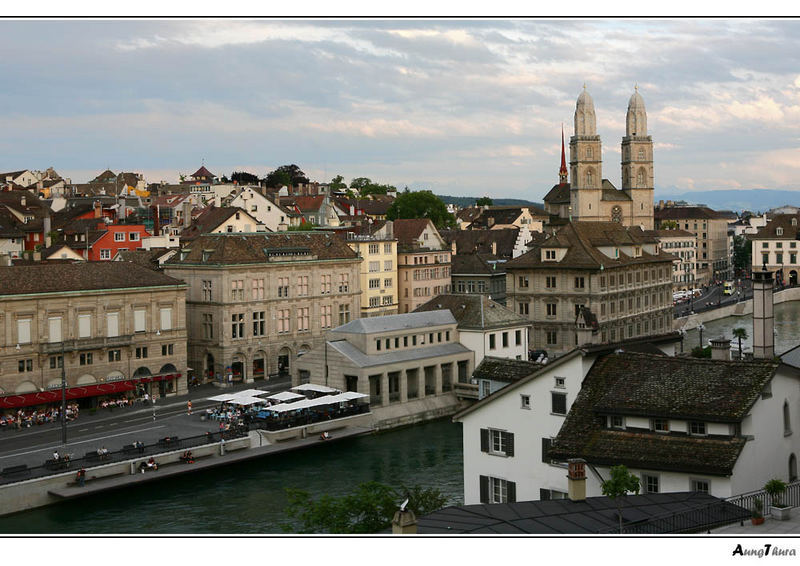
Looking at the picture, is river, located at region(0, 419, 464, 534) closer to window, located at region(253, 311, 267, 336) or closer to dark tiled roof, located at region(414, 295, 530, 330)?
dark tiled roof, located at region(414, 295, 530, 330)

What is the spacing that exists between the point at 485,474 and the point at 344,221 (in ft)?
330

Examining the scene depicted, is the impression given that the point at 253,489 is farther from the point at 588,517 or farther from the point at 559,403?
the point at 588,517

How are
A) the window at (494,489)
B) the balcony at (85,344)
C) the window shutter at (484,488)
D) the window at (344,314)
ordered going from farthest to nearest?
the window at (344,314) < the balcony at (85,344) < the window shutter at (484,488) < the window at (494,489)

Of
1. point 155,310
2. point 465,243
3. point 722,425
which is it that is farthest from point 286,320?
point 722,425

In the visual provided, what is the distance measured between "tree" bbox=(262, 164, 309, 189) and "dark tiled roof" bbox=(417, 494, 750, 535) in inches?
6052

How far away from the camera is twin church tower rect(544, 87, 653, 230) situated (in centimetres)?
13962

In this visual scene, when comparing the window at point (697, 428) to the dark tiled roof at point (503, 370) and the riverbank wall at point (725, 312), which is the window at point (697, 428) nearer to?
the dark tiled roof at point (503, 370)

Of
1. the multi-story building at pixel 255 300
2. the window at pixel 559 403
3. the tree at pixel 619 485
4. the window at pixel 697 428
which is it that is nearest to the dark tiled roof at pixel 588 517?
the tree at pixel 619 485

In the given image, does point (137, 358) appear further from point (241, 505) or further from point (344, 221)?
point (344, 221)

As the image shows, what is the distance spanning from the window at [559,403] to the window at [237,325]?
44.6m

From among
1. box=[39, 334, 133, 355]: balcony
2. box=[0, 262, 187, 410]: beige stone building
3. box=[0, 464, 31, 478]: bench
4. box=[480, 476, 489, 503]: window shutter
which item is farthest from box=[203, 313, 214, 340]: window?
box=[480, 476, 489, 503]: window shutter

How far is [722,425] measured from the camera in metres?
30.9

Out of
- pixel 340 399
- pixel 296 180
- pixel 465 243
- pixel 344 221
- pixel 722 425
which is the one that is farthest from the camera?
pixel 296 180

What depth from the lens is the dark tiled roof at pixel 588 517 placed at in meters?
23.5
